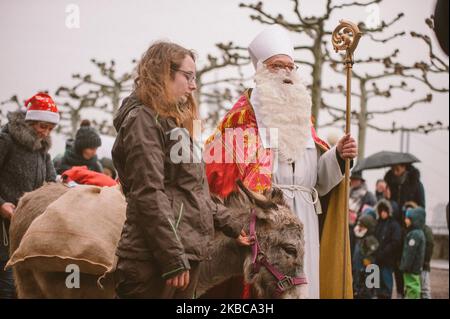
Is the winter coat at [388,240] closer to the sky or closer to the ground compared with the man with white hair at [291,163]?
closer to the ground

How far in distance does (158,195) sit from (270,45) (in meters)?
2.09

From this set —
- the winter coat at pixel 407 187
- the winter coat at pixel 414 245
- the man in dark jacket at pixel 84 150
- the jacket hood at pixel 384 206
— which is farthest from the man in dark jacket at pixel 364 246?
the man in dark jacket at pixel 84 150

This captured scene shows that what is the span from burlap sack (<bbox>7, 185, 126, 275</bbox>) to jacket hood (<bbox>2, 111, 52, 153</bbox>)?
4.12 ft

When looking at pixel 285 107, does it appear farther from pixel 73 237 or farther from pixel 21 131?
Result: pixel 21 131

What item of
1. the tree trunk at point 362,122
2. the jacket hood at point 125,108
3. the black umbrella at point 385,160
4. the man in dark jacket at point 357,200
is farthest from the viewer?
the tree trunk at point 362,122

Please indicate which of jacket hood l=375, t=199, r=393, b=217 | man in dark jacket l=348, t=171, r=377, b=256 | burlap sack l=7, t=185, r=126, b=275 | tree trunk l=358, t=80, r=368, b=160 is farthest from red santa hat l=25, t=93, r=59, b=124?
tree trunk l=358, t=80, r=368, b=160

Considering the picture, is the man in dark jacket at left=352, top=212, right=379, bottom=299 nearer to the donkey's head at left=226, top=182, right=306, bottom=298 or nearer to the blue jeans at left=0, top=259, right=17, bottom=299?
the blue jeans at left=0, top=259, right=17, bottom=299

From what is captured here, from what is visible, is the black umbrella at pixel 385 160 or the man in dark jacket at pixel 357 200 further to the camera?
the black umbrella at pixel 385 160

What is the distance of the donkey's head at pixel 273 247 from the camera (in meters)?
4.04

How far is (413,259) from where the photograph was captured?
28.7 feet

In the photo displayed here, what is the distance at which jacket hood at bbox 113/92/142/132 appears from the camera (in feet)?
11.3

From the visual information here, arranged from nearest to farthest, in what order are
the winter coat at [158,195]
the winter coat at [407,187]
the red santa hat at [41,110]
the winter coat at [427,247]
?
the winter coat at [158,195], the red santa hat at [41,110], the winter coat at [427,247], the winter coat at [407,187]

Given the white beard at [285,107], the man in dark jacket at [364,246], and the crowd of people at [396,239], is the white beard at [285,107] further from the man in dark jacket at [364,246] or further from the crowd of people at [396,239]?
the man in dark jacket at [364,246]
